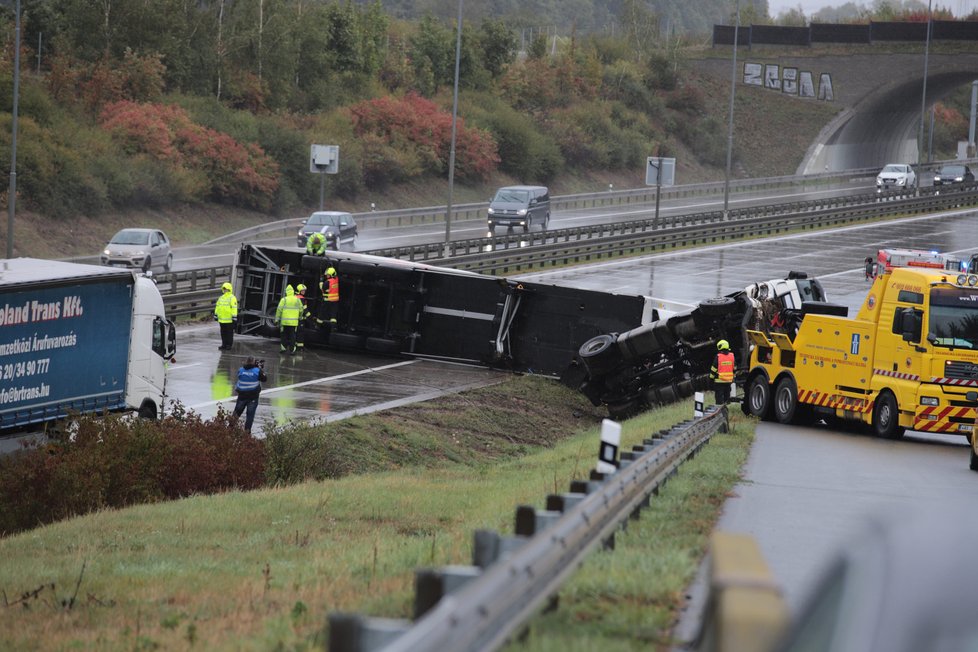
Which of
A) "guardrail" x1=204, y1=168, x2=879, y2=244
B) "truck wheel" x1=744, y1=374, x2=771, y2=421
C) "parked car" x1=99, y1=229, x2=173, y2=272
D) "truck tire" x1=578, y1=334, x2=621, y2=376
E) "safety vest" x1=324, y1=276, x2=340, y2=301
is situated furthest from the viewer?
"guardrail" x1=204, y1=168, x2=879, y2=244

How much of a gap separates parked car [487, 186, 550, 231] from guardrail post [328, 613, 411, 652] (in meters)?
60.1

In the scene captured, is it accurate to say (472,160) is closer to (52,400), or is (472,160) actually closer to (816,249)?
(816,249)

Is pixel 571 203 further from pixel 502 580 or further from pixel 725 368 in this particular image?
pixel 502 580

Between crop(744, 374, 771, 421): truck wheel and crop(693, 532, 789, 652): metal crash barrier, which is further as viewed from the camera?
crop(744, 374, 771, 421): truck wheel

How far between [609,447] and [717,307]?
64.0ft

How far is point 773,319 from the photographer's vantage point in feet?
96.8

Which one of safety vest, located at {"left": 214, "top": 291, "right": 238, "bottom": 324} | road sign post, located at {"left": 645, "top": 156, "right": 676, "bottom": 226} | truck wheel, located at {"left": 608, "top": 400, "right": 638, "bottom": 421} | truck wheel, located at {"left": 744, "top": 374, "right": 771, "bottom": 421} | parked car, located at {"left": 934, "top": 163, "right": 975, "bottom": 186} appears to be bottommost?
truck wheel, located at {"left": 608, "top": 400, "right": 638, "bottom": 421}

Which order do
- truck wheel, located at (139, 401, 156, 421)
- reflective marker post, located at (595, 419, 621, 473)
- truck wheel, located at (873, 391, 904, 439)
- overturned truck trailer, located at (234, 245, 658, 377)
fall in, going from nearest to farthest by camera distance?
reflective marker post, located at (595, 419, 621, 473)
truck wheel, located at (873, 391, 904, 439)
truck wheel, located at (139, 401, 156, 421)
overturned truck trailer, located at (234, 245, 658, 377)

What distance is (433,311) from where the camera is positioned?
121 feet

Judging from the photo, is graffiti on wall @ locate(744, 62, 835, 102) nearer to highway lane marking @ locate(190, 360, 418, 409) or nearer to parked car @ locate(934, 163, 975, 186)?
parked car @ locate(934, 163, 975, 186)

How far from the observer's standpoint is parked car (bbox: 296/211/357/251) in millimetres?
56312

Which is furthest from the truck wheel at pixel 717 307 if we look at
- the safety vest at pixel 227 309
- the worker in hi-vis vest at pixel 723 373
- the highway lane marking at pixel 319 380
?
the safety vest at pixel 227 309

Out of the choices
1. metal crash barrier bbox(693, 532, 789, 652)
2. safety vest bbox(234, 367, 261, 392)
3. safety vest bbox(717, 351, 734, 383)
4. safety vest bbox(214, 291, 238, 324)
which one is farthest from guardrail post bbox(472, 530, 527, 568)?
safety vest bbox(214, 291, 238, 324)

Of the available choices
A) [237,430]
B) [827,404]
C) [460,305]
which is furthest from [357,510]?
[460,305]
